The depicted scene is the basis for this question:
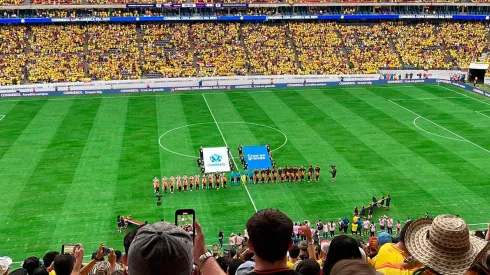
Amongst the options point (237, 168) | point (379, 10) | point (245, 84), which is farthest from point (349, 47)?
point (237, 168)

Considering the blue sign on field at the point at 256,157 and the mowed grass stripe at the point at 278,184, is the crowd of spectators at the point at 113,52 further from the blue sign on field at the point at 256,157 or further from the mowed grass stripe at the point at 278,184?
the blue sign on field at the point at 256,157

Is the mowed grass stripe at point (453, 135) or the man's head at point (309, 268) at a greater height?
the man's head at point (309, 268)

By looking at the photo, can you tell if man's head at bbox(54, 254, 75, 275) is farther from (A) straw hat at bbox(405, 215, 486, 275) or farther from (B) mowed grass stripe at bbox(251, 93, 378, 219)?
(B) mowed grass stripe at bbox(251, 93, 378, 219)

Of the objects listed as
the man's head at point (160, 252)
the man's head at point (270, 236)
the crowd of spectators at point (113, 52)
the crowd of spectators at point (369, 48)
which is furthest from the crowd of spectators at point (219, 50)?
the man's head at point (160, 252)

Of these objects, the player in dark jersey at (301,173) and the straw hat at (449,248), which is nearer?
the straw hat at (449,248)

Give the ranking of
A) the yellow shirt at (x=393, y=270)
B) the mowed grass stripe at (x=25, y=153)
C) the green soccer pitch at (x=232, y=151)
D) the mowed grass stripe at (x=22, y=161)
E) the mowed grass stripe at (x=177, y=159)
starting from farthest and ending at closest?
the mowed grass stripe at (x=25, y=153) < the mowed grass stripe at (x=177, y=159) < the green soccer pitch at (x=232, y=151) < the mowed grass stripe at (x=22, y=161) < the yellow shirt at (x=393, y=270)

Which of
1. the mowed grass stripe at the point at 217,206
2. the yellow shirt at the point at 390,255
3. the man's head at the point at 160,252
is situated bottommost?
the mowed grass stripe at the point at 217,206

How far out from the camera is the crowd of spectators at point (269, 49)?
67875 mm

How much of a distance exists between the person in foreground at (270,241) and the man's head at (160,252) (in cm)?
113

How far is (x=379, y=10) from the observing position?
78812 millimetres

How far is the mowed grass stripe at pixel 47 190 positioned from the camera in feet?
86.1

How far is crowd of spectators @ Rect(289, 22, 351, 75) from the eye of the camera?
6894cm

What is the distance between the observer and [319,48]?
7281 cm

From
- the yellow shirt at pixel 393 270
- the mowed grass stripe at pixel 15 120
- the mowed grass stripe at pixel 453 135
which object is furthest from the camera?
the mowed grass stripe at pixel 15 120
